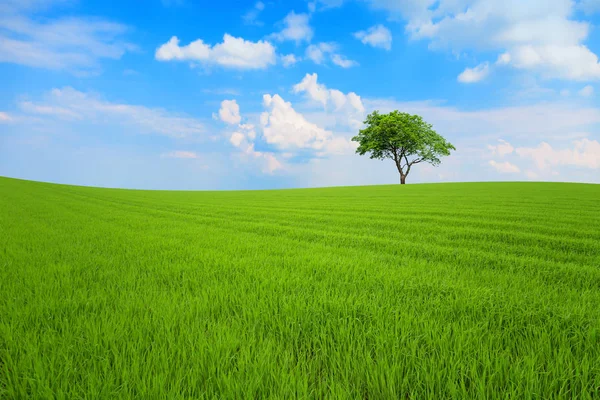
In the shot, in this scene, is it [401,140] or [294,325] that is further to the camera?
[401,140]

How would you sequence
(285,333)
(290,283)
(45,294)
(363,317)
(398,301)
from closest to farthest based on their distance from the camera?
(285,333) < (363,317) < (398,301) < (45,294) < (290,283)

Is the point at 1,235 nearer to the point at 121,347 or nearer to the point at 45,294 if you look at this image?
the point at 45,294

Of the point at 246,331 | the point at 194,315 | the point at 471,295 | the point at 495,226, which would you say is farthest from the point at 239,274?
the point at 495,226

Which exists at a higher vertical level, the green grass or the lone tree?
the lone tree

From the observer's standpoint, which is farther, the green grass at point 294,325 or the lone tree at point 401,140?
the lone tree at point 401,140

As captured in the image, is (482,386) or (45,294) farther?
(45,294)

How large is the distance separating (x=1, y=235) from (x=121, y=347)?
848 centimetres

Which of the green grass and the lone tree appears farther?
the lone tree

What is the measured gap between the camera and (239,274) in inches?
183

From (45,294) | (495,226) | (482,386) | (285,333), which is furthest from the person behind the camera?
(495,226)

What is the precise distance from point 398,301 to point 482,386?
4.87 ft

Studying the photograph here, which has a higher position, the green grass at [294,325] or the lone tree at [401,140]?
the lone tree at [401,140]

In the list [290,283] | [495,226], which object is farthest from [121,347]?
[495,226]

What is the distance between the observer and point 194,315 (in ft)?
10.6
